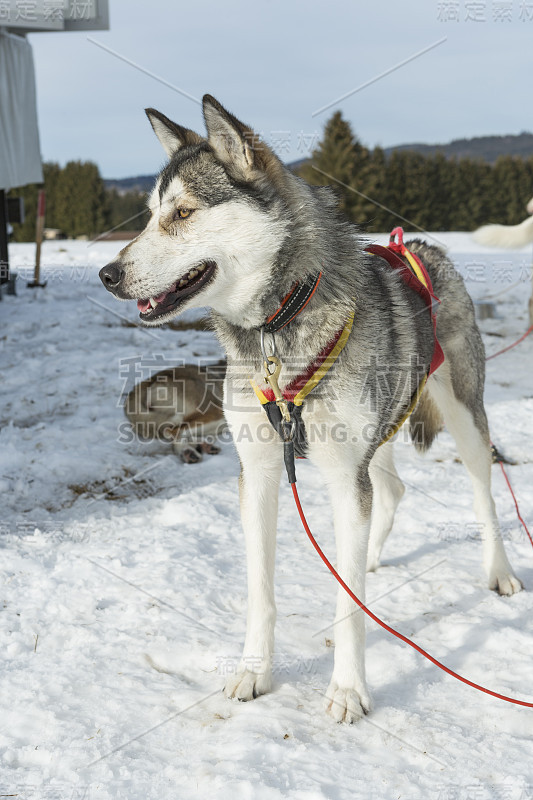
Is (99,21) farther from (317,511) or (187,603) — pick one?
(187,603)

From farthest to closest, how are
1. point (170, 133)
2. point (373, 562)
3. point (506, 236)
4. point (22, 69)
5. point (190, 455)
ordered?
1. point (22, 69)
2. point (190, 455)
3. point (506, 236)
4. point (373, 562)
5. point (170, 133)

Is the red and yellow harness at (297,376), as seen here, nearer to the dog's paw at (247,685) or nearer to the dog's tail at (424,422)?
the dog's paw at (247,685)

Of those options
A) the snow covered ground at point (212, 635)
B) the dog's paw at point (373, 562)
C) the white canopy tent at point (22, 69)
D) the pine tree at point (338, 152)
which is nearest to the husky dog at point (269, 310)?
the snow covered ground at point (212, 635)

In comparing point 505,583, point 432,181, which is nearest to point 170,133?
point 505,583

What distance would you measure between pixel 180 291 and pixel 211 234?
0.22 metres

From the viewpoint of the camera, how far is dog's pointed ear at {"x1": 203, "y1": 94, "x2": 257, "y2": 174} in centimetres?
219

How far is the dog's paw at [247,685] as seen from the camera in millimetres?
2469

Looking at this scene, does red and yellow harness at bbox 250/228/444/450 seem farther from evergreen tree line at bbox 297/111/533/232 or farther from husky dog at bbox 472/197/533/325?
evergreen tree line at bbox 297/111/533/232

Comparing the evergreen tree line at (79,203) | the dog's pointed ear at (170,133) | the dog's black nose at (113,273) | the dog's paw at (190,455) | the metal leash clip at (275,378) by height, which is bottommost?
the dog's paw at (190,455)

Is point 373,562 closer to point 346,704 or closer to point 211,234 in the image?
point 346,704

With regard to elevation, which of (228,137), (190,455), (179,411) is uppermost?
(228,137)

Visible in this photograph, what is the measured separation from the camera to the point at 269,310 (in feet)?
7.79

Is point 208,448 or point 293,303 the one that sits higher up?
point 293,303

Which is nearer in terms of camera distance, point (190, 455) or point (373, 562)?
point (373, 562)
